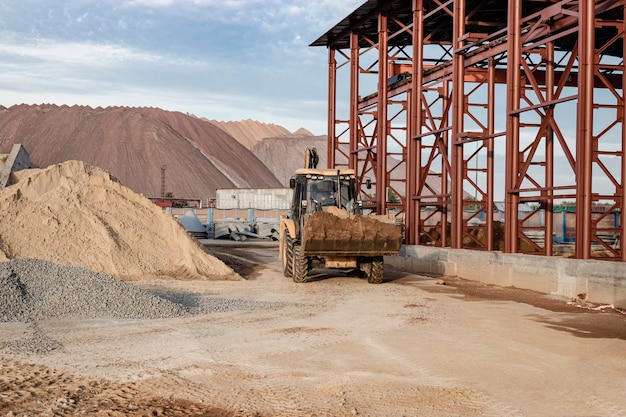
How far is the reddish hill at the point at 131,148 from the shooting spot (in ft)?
366

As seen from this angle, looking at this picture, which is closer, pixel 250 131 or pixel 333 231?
pixel 333 231

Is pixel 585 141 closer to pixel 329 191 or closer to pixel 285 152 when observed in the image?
pixel 329 191

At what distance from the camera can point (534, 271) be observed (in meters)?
15.8

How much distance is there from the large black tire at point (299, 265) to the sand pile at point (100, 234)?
2318 millimetres

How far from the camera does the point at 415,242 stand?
2383cm

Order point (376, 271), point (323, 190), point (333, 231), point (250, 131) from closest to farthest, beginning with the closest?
point (333, 231) < point (376, 271) < point (323, 190) < point (250, 131)

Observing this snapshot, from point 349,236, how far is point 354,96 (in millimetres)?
15121

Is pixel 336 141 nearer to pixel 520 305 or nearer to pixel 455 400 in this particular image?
pixel 520 305

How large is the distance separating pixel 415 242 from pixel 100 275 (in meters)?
13.1

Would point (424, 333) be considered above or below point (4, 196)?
below

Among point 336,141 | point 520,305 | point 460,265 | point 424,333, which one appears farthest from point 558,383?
point 336,141

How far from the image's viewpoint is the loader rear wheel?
1720cm

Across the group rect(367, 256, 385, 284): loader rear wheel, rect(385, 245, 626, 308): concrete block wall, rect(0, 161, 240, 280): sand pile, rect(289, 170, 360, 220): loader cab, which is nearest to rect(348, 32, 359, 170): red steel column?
rect(385, 245, 626, 308): concrete block wall

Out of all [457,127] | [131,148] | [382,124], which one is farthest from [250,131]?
[457,127]
